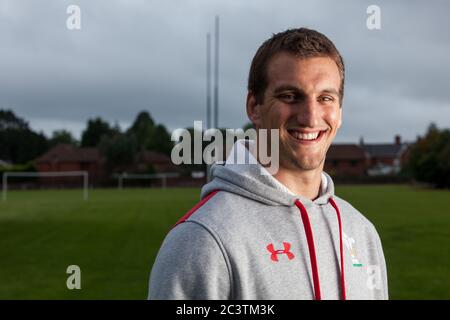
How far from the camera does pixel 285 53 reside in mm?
1912

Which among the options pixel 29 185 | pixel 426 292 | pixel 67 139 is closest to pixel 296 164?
pixel 426 292

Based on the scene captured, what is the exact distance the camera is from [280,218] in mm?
2002

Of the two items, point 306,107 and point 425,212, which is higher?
point 306,107

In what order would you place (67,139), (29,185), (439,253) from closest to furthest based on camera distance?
(439,253) < (29,185) < (67,139)

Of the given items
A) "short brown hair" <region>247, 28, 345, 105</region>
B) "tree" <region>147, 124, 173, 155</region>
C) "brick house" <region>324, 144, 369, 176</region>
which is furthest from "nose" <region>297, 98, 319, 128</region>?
"brick house" <region>324, 144, 369, 176</region>

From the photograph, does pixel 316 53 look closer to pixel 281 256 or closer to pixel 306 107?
pixel 306 107

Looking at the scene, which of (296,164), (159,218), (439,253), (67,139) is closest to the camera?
(296,164)

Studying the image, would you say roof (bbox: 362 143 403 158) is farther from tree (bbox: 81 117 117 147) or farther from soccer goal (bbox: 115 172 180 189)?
soccer goal (bbox: 115 172 180 189)

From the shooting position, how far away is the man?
5.68 ft

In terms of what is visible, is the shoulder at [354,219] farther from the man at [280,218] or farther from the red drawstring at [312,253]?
the red drawstring at [312,253]

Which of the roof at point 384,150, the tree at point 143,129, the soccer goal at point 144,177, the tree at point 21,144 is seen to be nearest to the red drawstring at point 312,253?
the soccer goal at point 144,177

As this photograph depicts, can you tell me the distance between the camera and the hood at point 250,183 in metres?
1.98

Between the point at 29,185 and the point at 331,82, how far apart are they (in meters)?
64.8

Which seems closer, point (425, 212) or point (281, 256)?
point (281, 256)
